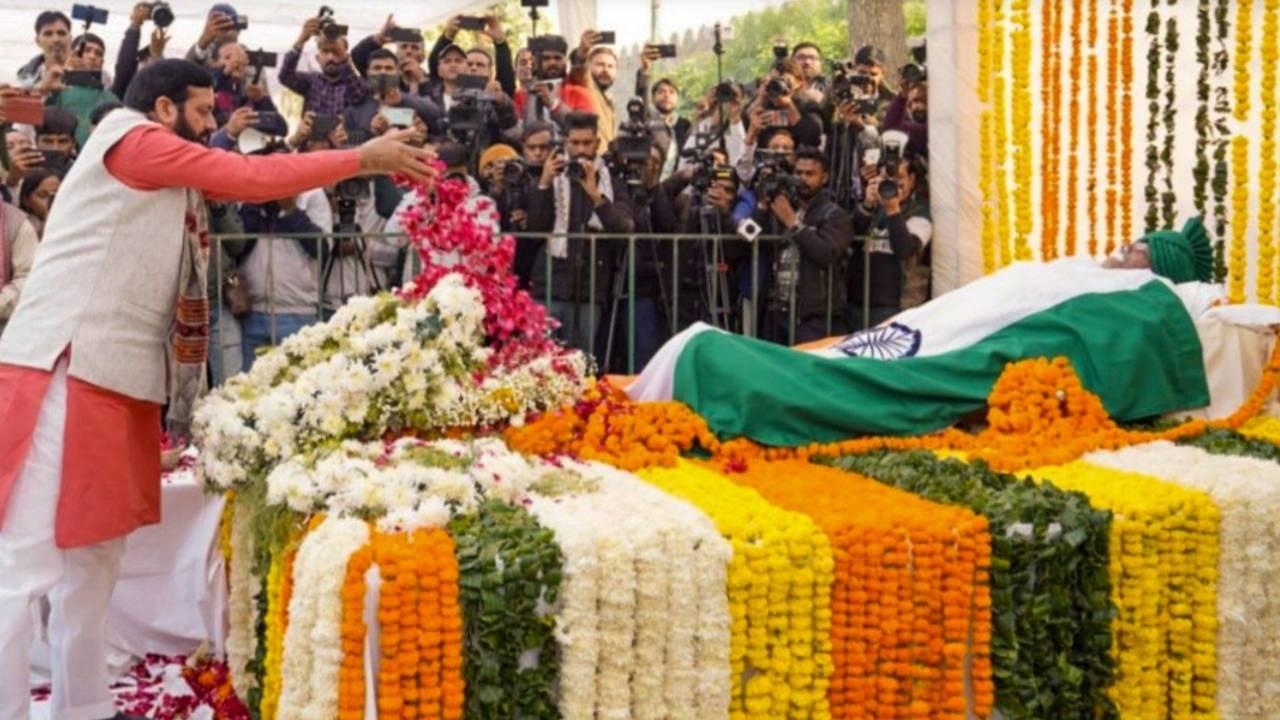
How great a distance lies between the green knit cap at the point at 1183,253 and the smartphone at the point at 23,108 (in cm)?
428

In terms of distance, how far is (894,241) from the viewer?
20.8ft

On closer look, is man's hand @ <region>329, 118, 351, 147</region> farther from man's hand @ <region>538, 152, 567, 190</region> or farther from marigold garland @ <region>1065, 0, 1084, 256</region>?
marigold garland @ <region>1065, 0, 1084, 256</region>

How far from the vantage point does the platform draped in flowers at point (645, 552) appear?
3137 millimetres

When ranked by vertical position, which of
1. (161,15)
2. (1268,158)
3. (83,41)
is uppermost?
(161,15)

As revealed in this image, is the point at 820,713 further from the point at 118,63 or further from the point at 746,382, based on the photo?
the point at 118,63

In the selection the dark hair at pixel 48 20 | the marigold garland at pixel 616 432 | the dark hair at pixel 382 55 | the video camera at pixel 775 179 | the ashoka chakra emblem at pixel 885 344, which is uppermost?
the dark hair at pixel 48 20

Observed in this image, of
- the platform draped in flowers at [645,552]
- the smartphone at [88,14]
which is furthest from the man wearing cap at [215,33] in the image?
the platform draped in flowers at [645,552]

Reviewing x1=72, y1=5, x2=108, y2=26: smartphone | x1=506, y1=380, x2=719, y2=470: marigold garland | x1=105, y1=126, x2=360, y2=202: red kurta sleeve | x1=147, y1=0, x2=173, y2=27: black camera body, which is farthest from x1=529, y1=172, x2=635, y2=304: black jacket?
x1=105, y1=126, x2=360, y2=202: red kurta sleeve

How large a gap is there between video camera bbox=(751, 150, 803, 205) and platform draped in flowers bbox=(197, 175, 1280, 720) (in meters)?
2.03

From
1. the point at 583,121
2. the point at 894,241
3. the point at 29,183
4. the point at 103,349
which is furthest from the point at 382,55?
the point at 103,349

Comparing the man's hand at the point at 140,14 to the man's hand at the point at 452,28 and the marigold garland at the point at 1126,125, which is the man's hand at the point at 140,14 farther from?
the marigold garland at the point at 1126,125

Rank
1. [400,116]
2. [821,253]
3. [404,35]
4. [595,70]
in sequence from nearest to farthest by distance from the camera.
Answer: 1. [400,116]
2. [821,253]
3. [404,35]
4. [595,70]

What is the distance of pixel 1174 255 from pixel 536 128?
8.82ft

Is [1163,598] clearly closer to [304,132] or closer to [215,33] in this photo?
[304,132]
